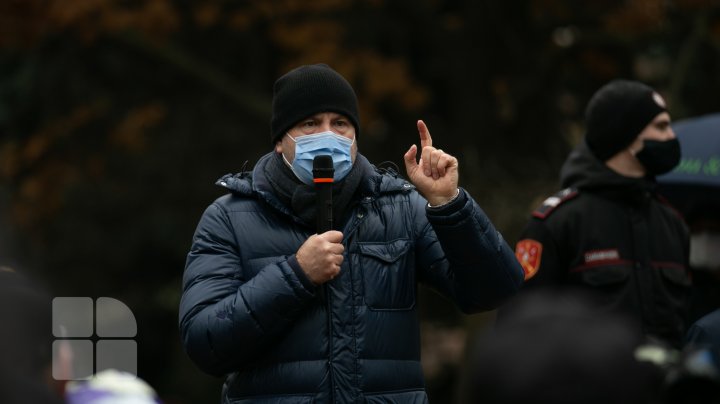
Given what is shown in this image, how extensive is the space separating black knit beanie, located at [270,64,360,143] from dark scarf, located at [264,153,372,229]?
16 centimetres

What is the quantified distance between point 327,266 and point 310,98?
0.67m

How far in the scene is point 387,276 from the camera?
4676 millimetres

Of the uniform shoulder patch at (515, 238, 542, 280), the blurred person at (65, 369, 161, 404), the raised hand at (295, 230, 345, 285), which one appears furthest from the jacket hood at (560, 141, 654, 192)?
the blurred person at (65, 369, 161, 404)

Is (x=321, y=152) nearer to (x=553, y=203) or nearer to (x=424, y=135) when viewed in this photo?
(x=424, y=135)

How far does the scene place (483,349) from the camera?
8.80 ft

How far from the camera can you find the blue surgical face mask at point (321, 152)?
15.6ft

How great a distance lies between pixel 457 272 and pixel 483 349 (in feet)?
6.57

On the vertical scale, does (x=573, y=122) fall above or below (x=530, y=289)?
above

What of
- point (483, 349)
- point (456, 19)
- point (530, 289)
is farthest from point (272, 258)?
point (456, 19)

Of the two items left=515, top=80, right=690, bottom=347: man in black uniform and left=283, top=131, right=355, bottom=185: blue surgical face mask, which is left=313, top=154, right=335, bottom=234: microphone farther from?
left=515, top=80, right=690, bottom=347: man in black uniform

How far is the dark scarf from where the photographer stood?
4.70 meters

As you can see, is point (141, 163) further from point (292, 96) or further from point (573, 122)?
point (292, 96)

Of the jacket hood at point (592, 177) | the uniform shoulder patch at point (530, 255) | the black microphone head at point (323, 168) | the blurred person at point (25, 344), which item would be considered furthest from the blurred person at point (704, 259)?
the blurred person at point (25, 344)

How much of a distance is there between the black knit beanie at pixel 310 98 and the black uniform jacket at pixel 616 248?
1.51m
